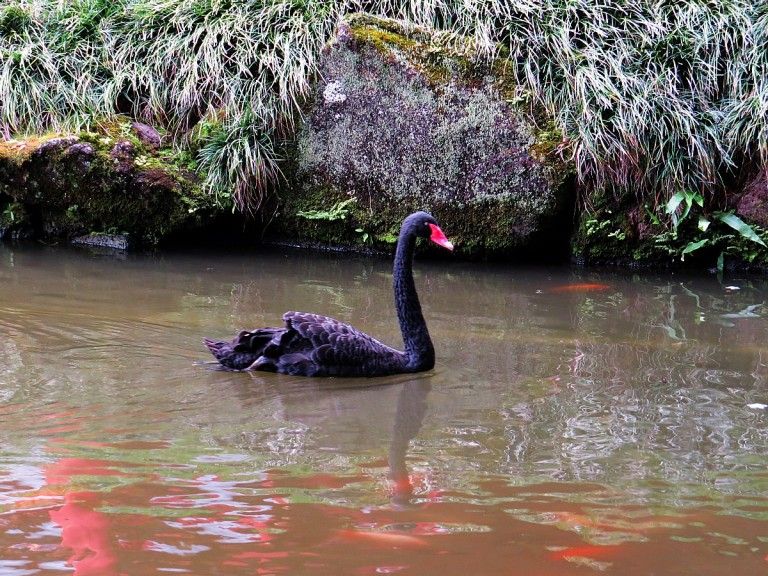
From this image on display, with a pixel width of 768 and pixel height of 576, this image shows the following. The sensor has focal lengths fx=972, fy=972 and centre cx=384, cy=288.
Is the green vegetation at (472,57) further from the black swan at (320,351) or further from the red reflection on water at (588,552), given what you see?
the red reflection on water at (588,552)

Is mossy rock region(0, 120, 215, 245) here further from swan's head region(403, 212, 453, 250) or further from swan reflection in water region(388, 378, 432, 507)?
swan reflection in water region(388, 378, 432, 507)

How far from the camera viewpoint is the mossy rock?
904 cm

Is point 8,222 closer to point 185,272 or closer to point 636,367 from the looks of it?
point 185,272

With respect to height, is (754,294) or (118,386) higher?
(754,294)

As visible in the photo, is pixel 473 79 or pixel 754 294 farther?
pixel 473 79

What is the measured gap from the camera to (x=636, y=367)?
579 centimetres

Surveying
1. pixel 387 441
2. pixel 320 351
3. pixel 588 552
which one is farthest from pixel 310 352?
pixel 588 552

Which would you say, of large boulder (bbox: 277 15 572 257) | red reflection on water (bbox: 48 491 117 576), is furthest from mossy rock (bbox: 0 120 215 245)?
red reflection on water (bbox: 48 491 117 576)

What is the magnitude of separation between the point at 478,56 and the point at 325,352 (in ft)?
15.4

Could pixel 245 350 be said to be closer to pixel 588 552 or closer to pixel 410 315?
pixel 410 315

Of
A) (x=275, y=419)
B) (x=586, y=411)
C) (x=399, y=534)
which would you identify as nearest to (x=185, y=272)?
(x=275, y=419)

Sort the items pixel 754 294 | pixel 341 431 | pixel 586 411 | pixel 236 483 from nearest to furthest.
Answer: pixel 236 483 < pixel 341 431 < pixel 586 411 < pixel 754 294

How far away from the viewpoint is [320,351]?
5.40 m

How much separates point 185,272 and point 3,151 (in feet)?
7.52
